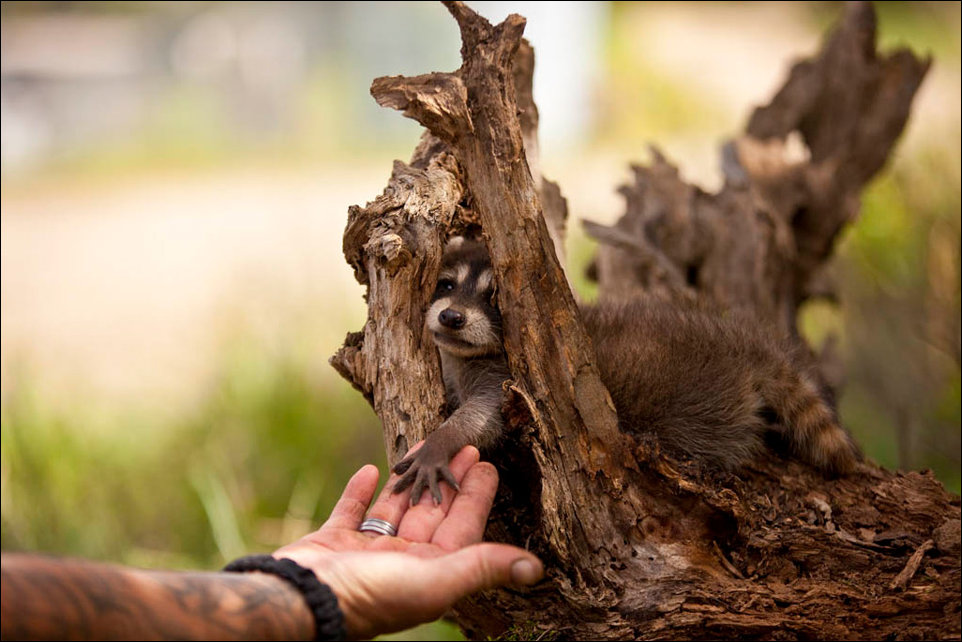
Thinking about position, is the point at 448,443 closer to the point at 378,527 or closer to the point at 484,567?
the point at 378,527

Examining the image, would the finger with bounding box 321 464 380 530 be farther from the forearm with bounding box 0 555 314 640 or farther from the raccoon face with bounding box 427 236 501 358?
the raccoon face with bounding box 427 236 501 358

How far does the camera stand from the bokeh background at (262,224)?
20.3ft

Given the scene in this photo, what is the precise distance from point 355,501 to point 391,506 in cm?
12

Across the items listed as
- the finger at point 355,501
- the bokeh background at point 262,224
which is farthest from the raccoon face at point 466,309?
the bokeh background at point 262,224

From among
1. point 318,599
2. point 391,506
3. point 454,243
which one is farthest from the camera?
point 454,243

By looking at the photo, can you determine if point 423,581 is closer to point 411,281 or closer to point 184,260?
point 411,281

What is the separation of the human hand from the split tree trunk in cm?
46

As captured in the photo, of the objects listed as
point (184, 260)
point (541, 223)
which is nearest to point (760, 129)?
point (541, 223)

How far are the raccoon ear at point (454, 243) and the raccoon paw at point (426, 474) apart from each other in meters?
1.34

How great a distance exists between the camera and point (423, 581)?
7.68ft

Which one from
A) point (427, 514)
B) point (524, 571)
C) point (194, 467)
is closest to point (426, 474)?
point (427, 514)

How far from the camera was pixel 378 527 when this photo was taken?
2.82m

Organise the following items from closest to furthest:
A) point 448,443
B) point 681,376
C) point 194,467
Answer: point 448,443
point 681,376
point 194,467

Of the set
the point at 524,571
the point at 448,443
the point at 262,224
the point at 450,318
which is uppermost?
the point at 262,224
